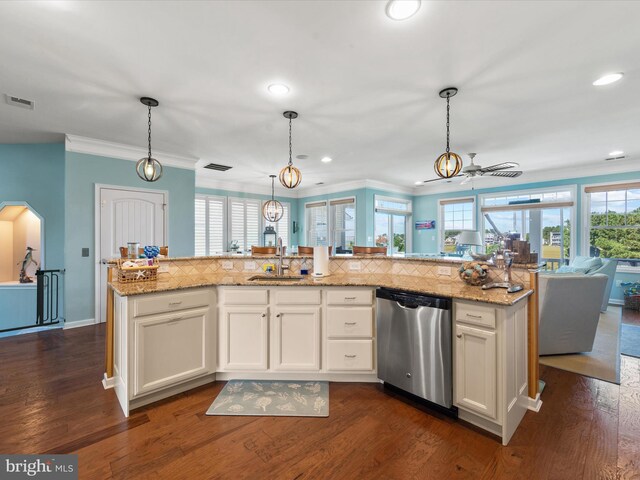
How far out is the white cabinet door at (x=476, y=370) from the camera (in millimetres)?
1908

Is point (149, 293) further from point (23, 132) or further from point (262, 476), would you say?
point (23, 132)

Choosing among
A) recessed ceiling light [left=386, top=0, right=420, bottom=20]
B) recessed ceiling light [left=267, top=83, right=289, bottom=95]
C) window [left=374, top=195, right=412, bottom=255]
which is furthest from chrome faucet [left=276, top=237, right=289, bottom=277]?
window [left=374, top=195, right=412, bottom=255]

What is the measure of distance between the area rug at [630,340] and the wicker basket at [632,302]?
141 centimetres

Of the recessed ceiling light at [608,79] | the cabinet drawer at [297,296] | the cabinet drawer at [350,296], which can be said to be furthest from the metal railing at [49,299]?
the recessed ceiling light at [608,79]

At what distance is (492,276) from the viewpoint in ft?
8.30

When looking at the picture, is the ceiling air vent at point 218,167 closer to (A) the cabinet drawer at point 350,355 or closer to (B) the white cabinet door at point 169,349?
(B) the white cabinet door at point 169,349

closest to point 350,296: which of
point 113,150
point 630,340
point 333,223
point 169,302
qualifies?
point 169,302

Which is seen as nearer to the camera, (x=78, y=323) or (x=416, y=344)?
(x=416, y=344)

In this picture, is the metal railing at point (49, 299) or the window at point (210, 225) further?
the window at point (210, 225)

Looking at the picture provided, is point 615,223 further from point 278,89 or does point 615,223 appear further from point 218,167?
point 218,167

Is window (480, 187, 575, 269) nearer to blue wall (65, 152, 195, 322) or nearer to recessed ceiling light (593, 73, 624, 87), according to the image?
recessed ceiling light (593, 73, 624, 87)

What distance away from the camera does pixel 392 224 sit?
840cm

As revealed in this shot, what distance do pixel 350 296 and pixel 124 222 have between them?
13.2 feet

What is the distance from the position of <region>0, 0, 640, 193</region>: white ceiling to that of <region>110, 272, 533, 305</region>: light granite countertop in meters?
1.81
